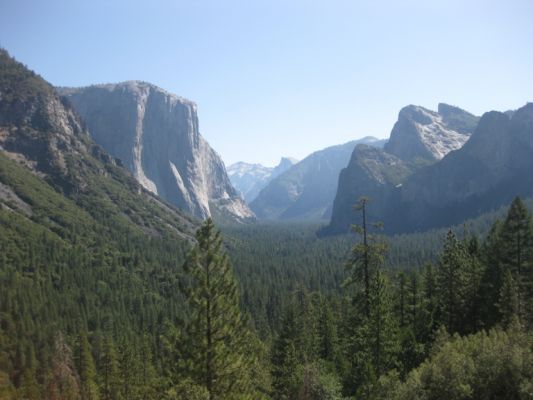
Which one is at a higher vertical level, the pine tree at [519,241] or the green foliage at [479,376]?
the pine tree at [519,241]

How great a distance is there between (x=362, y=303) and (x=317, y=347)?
996 inches

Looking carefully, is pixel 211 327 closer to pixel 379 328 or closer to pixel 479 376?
pixel 379 328

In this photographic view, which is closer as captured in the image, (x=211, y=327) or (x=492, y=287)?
(x=211, y=327)

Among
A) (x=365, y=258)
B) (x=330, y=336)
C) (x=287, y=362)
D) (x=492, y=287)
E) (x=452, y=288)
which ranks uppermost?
(x=365, y=258)

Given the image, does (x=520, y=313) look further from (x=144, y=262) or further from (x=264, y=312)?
(x=144, y=262)

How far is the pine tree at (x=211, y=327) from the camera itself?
25.4m

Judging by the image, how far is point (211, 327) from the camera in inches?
1019

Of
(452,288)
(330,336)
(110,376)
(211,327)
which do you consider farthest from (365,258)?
(110,376)

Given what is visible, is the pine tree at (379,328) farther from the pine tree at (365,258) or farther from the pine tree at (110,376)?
the pine tree at (110,376)

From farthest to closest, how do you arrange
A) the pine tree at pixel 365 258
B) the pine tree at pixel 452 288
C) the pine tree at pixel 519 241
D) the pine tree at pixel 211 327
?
1. the pine tree at pixel 519 241
2. the pine tree at pixel 452 288
3. the pine tree at pixel 365 258
4. the pine tree at pixel 211 327

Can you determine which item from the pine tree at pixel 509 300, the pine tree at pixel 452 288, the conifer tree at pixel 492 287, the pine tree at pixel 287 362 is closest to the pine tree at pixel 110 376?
the pine tree at pixel 287 362

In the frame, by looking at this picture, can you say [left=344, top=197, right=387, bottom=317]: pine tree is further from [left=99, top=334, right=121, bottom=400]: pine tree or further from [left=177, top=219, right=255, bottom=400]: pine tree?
[left=99, top=334, right=121, bottom=400]: pine tree

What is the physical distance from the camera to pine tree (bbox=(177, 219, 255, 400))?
25422 mm

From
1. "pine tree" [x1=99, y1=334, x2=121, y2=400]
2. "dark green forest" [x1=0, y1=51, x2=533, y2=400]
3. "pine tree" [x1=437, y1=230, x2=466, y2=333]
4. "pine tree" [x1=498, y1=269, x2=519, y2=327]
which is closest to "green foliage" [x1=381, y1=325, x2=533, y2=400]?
"dark green forest" [x1=0, y1=51, x2=533, y2=400]
